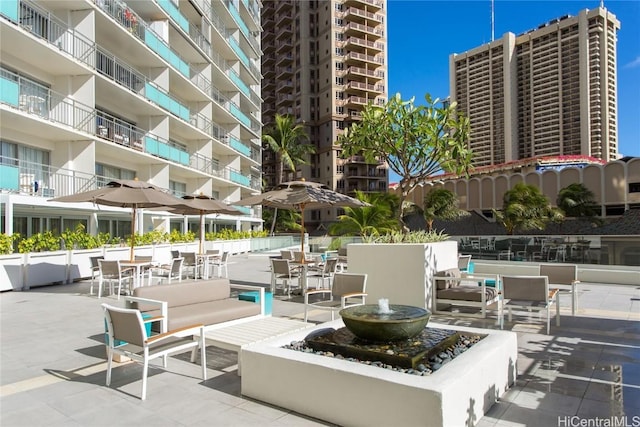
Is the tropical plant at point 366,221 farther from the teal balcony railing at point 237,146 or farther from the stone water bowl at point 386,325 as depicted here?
the stone water bowl at point 386,325

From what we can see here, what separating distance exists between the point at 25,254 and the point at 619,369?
13.6m

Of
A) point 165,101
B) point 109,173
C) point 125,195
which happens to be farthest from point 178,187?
point 125,195

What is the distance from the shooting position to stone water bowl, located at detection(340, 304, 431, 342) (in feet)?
13.7

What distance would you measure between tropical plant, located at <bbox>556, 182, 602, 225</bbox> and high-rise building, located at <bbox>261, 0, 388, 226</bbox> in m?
29.9

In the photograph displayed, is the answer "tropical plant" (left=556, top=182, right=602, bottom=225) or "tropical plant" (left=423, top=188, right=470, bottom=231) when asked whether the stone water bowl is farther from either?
"tropical plant" (left=556, top=182, right=602, bottom=225)

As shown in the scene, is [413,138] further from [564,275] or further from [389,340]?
[389,340]

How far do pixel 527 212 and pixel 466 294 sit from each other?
3421cm

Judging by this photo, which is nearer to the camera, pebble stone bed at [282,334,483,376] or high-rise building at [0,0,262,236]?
pebble stone bed at [282,334,483,376]

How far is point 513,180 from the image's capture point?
48719 millimetres

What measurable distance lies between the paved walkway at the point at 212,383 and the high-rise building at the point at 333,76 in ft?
186

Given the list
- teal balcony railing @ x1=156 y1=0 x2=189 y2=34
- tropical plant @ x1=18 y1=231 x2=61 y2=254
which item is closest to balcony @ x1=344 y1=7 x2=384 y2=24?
teal balcony railing @ x1=156 y1=0 x2=189 y2=34

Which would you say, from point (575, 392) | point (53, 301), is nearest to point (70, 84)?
point (53, 301)

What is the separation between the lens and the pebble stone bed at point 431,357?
12.2 feet

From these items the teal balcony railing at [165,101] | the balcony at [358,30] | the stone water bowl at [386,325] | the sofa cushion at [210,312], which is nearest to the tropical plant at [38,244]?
the sofa cushion at [210,312]
